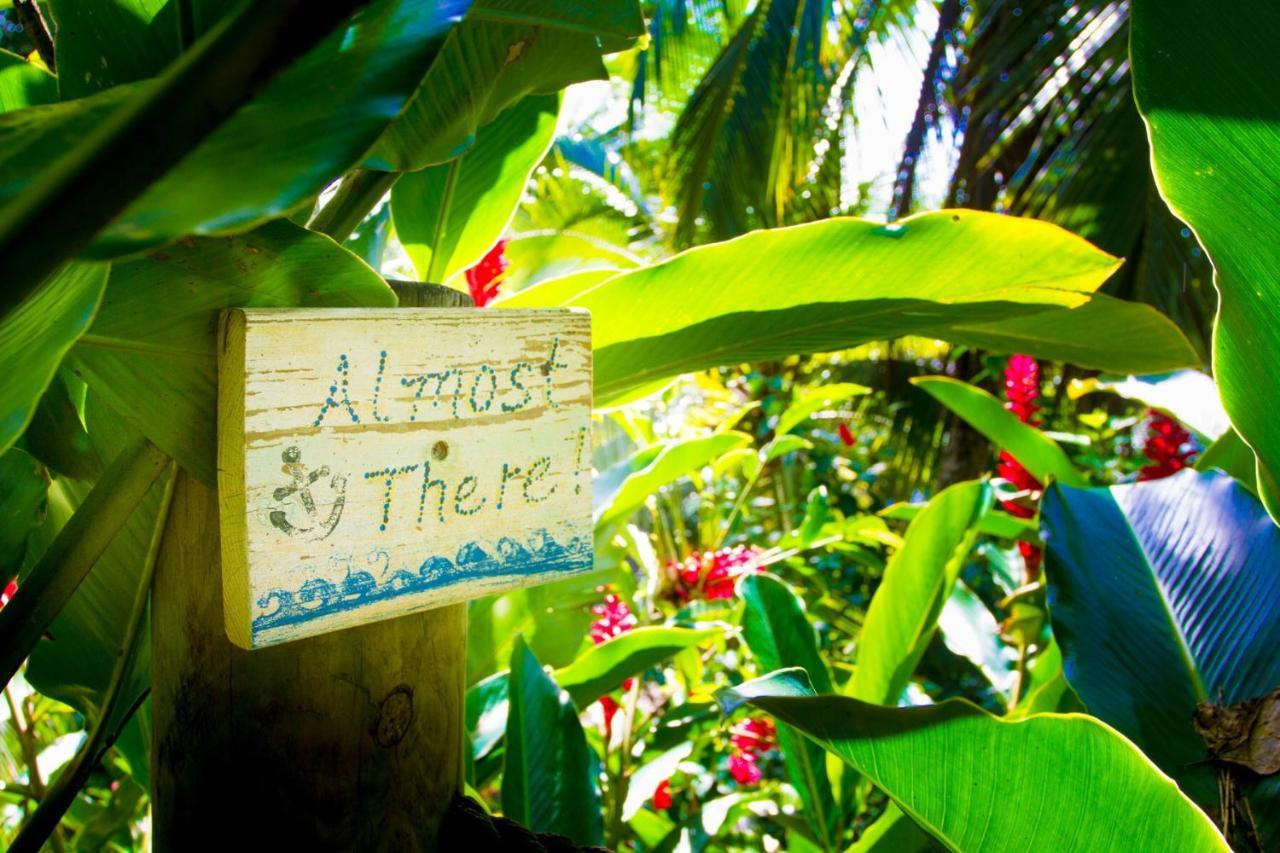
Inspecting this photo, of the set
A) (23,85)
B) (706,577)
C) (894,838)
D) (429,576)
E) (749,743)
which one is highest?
(23,85)

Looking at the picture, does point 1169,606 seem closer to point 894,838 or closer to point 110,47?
point 894,838

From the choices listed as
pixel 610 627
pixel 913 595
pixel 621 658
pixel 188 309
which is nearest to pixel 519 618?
pixel 621 658

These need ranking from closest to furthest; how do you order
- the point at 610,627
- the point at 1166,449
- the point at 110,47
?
the point at 110,47 < the point at 610,627 < the point at 1166,449

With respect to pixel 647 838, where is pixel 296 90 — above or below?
above

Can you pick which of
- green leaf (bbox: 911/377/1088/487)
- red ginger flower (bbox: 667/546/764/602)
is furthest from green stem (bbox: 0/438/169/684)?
red ginger flower (bbox: 667/546/764/602)

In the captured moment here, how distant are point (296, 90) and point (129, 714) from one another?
39cm

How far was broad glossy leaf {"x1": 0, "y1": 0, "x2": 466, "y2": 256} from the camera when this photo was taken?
270mm

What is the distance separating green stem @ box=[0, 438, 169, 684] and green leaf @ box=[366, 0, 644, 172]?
0.19m

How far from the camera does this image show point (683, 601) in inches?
61.8

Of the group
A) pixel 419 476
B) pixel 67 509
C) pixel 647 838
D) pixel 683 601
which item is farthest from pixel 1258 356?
pixel 683 601

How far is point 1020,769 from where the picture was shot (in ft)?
1.52

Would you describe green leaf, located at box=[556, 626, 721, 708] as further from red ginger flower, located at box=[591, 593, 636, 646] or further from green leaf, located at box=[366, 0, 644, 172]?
green leaf, located at box=[366, 0, 644, 172]

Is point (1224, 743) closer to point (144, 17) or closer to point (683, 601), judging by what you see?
point (144, 17)

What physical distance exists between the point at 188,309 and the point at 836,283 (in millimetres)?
369
